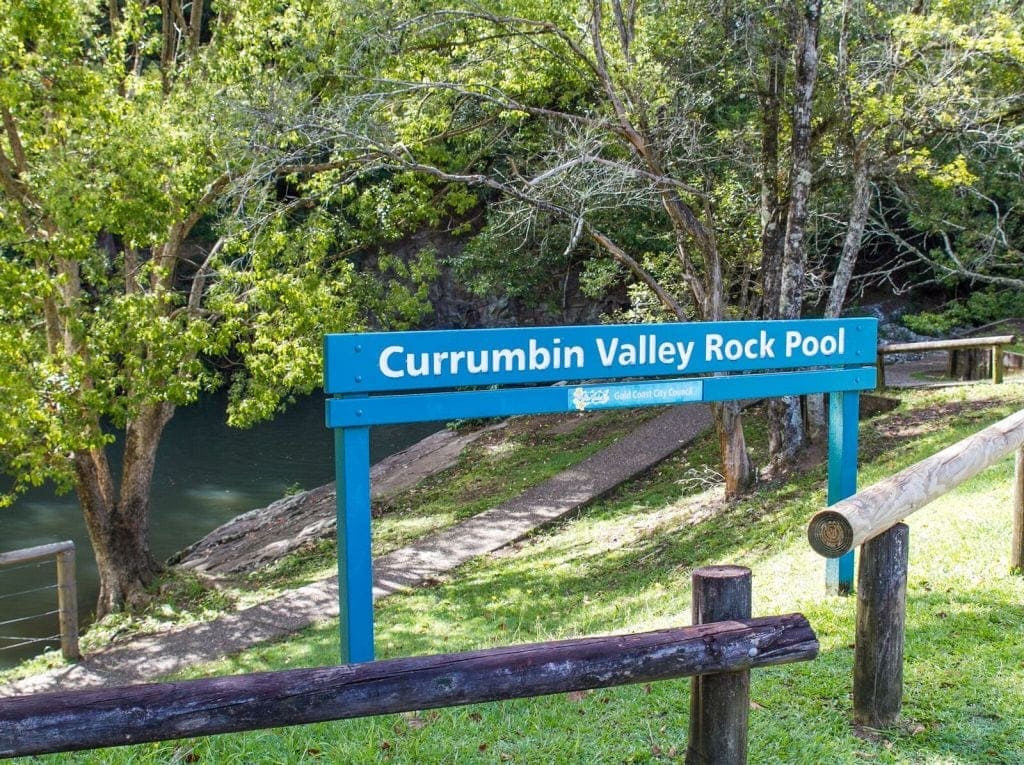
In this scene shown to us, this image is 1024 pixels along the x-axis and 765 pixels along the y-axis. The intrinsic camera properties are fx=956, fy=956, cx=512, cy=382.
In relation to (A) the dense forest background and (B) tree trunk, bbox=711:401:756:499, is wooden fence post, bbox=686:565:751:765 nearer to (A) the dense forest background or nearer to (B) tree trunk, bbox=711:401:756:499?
(A) the dense forest background

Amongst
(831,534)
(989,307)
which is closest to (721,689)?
(831,534)

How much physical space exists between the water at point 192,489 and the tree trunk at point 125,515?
42.1 inches

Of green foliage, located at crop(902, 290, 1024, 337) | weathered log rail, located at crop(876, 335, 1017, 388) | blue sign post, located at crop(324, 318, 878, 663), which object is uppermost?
green foliage, located at crop(902, 290, 1024, 337)

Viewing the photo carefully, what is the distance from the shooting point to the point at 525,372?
4355mm

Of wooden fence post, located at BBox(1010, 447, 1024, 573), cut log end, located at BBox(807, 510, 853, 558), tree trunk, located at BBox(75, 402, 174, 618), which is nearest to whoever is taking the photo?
cut log end, located at BBox(807, 510, 853, 558)

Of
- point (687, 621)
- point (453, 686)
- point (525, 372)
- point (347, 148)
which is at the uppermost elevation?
point (347, 148)

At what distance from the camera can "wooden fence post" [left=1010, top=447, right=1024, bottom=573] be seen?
5.43 metres

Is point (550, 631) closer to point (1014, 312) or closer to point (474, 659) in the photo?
point (474, 659)

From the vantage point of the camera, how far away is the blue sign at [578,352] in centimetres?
402

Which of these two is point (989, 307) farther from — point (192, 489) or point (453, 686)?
point (453, 686)

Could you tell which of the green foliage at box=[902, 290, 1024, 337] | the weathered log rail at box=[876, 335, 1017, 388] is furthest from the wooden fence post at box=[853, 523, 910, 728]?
the green foliage at box=[902, 290, 1024, 337]

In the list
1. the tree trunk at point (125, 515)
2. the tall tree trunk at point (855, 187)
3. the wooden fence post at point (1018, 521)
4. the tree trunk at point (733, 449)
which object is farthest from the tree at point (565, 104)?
the wooden fence post at point (1018, 521)

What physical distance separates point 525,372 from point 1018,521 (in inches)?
125

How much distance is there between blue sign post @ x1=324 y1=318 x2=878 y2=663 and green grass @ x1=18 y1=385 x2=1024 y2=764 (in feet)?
2.04
